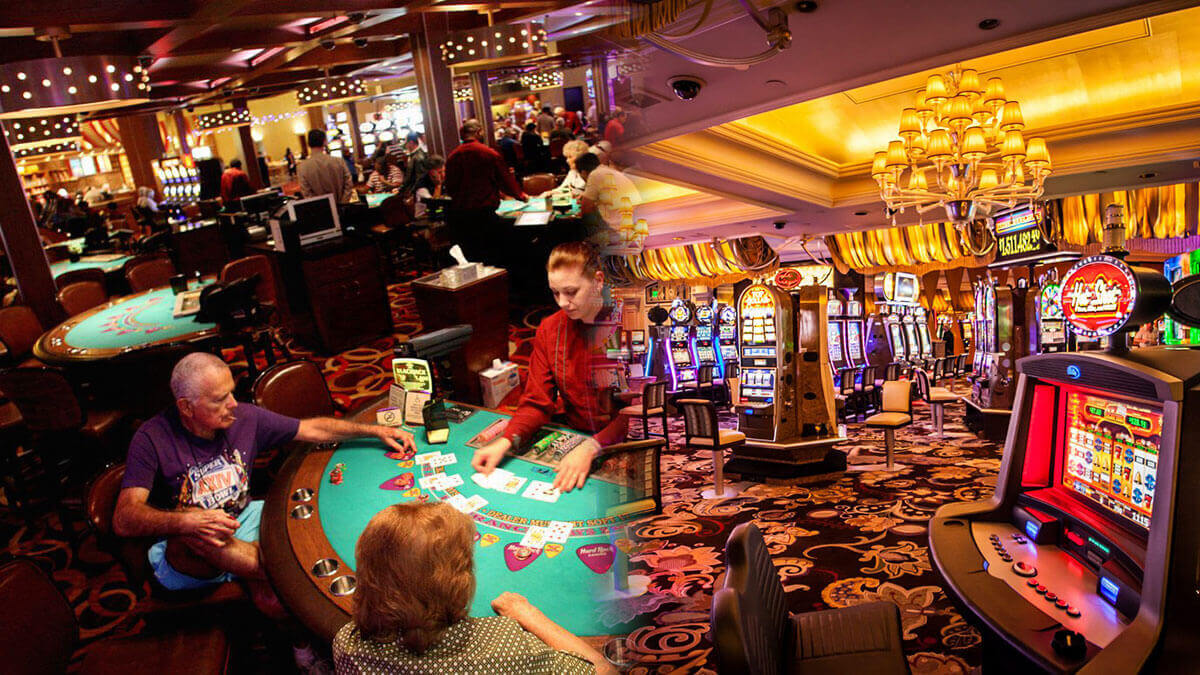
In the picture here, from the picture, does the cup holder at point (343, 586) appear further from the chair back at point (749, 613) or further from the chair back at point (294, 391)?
the chair back at point (294, 391)

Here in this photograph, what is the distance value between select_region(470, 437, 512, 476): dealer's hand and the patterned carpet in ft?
2.64

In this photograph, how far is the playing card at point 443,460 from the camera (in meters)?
2.51

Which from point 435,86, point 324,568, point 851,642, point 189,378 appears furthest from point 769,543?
point 435,86

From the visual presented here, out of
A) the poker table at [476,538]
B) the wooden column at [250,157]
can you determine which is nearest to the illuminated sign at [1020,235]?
the poker table at [476,538]

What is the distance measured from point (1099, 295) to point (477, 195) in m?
5.17

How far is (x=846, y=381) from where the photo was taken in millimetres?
9898

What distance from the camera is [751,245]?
958cm

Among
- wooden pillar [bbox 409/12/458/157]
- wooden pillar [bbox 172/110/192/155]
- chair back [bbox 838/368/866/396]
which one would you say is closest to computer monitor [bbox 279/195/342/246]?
wooden pillar [bbox 409/12/458/157]

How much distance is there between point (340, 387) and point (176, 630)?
315 centimetres

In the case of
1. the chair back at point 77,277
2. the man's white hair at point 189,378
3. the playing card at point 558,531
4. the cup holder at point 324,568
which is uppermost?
the man's white hair at point 189,378

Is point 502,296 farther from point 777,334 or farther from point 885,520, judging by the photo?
point 885,520

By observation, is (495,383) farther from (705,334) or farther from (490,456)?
(705,334)

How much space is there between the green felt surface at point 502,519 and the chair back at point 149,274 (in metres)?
4.59

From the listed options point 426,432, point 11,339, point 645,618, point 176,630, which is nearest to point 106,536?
point 176,630
